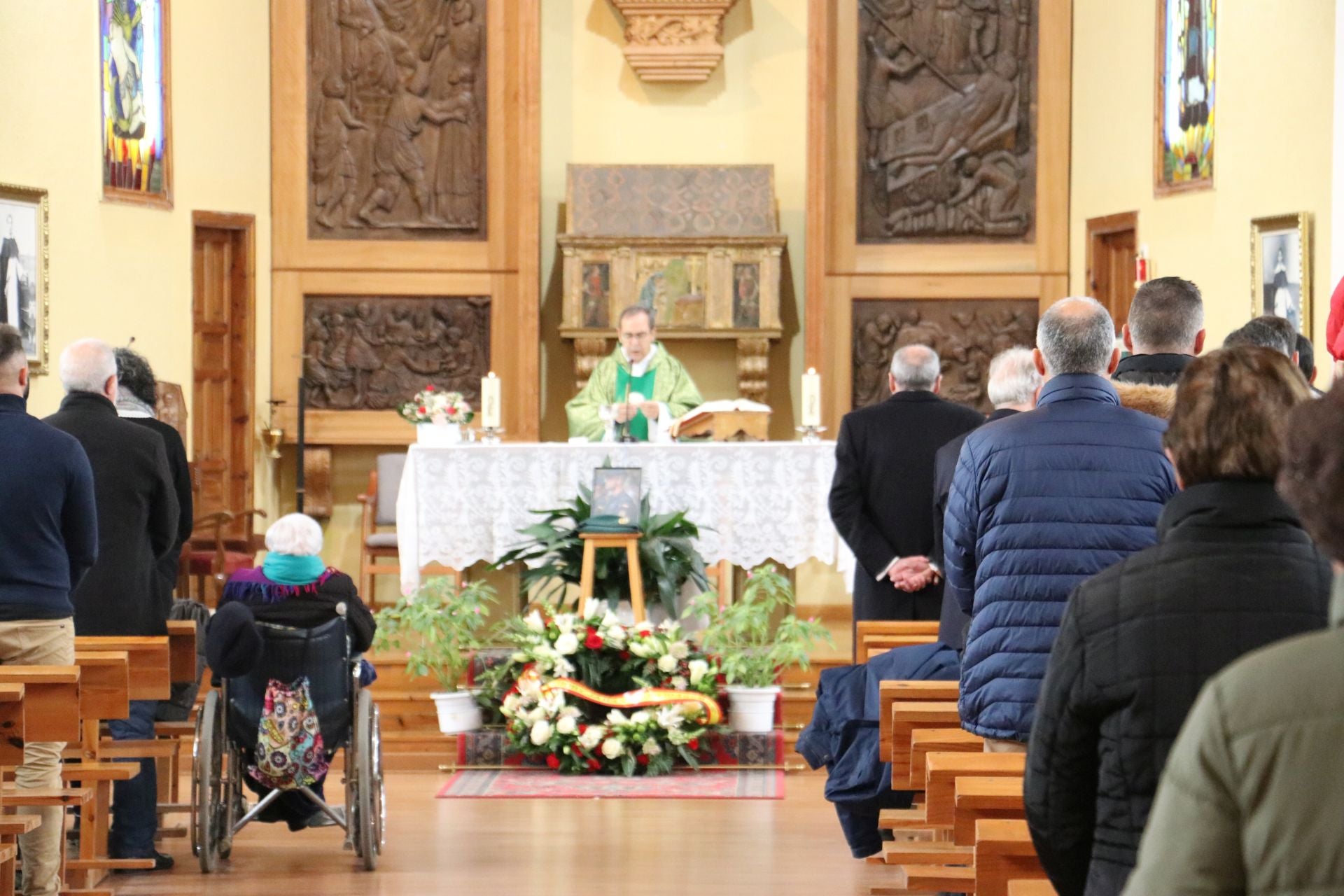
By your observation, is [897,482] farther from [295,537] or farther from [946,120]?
[946,120]

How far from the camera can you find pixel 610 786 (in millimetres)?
7543

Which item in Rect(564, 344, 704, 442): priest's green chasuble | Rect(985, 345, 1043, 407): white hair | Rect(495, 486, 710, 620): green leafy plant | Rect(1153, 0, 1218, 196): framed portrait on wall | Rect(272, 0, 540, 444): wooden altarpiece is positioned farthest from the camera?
Rect(272, 0, 540, 444): wooden altarpiece

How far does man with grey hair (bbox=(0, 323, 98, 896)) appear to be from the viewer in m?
4.89

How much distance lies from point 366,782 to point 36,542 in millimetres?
1511

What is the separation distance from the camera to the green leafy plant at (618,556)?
8.41 m

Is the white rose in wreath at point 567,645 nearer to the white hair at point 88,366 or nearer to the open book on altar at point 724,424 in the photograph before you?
the open book on altar at point 724,424

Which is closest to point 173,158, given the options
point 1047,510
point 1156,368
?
point 1156,368

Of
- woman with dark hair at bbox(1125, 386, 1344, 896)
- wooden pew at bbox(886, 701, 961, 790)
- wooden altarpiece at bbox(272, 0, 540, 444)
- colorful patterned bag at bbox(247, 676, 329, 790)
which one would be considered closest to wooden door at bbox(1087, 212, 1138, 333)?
wooden altarpiece at bbox(272, 0, 540, 444)

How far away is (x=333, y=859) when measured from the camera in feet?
20.6

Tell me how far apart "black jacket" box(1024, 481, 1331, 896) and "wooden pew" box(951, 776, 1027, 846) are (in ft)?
2.92

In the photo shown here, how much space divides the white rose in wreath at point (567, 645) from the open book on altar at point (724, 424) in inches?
63.5

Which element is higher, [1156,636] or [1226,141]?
[1226,141]

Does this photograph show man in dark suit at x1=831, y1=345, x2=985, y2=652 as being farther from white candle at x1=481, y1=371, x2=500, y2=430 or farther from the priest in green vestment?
white candle at x1=481, y1=371, x2=500, y2=430

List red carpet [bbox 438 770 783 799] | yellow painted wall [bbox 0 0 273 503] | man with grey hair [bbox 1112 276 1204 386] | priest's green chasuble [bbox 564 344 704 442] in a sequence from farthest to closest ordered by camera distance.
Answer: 1. yellow painted wall [bbox 0 0 273 503]
2. priest's green chasuble [bbox 564 344 704 442]
3. red carpet [bbox 438 770 783 799]
4. man with grey hair [bbox 1112 276 1204 386]
